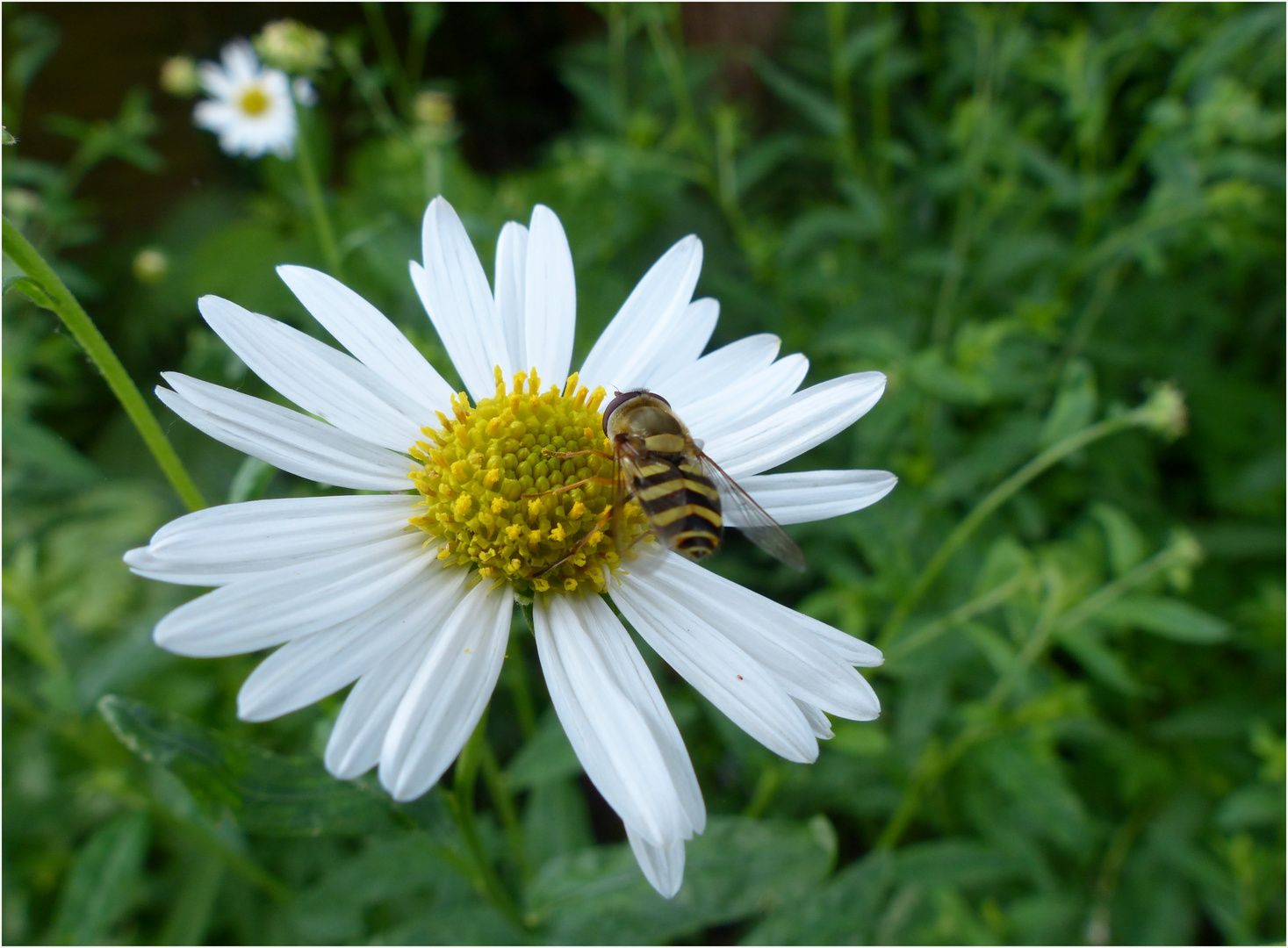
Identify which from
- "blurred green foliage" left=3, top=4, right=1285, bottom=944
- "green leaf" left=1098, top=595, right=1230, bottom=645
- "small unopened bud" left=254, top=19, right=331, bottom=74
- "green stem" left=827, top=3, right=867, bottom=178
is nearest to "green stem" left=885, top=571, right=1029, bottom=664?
"blurred green foliage" left=3, top=4, right=1285, bottom=944

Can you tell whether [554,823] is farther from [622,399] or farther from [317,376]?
[317,376]

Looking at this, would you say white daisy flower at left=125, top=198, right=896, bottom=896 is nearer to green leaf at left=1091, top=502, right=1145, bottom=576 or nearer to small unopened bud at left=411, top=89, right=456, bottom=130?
green leaf at left=1091, top=502, right=1145, bottom=576

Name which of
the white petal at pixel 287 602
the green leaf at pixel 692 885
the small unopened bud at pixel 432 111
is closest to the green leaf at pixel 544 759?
the green leaf at pixel 692 885

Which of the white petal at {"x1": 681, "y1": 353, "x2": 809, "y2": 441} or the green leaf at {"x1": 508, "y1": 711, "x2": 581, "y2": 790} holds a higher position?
the white petal at {"x1": 681, "y1": 353, "x2": 809, "y2": 441}

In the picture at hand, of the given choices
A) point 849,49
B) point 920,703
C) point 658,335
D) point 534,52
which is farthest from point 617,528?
point 534,52

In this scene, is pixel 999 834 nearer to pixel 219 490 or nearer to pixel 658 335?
pixel 658 335

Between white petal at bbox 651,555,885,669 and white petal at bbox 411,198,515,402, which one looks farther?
white petal at bbox 411,198,515,402
